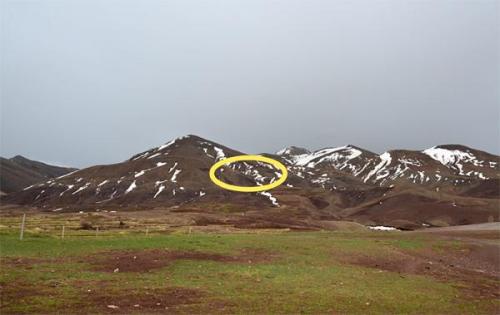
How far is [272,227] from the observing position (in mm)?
101125

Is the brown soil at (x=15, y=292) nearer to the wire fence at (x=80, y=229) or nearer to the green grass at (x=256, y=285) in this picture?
the green grass at (x=256, y=285)

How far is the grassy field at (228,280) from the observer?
20094 millimetres

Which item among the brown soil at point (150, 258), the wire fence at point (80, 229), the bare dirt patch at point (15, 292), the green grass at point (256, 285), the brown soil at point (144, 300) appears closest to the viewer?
the bare dirt patch at point (15, 292)

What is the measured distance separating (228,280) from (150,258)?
954cm

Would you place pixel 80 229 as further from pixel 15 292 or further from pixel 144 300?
pixel 144 300

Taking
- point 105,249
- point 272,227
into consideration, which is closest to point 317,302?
point 105,249

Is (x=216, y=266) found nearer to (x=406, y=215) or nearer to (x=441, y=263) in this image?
(x=441, y=263)

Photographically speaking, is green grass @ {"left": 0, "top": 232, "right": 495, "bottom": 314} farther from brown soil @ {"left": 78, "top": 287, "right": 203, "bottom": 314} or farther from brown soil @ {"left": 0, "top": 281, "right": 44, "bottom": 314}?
brown soil @ {"left": 78, "top": 287, "right": 203, "bottom": 314}

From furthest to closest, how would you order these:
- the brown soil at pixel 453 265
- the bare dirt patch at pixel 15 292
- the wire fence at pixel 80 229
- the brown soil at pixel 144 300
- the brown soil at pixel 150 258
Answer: the wire fence at pixel 80 229, the brown soil at pixel 453 265, the brown soil at pixel 150 258, the brown soil at pixel 144 300, the bare dirt patch at pixel 15 292

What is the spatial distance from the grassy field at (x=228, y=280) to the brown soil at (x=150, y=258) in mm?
72

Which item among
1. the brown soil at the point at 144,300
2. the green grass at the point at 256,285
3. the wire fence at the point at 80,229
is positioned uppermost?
the wire fence at the point at 80,229

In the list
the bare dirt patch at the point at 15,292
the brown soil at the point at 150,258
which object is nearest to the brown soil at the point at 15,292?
the bare dirt patch at the point at 15,292

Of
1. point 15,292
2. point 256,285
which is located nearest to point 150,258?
point 256,285

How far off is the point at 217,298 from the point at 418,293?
1147 cm
